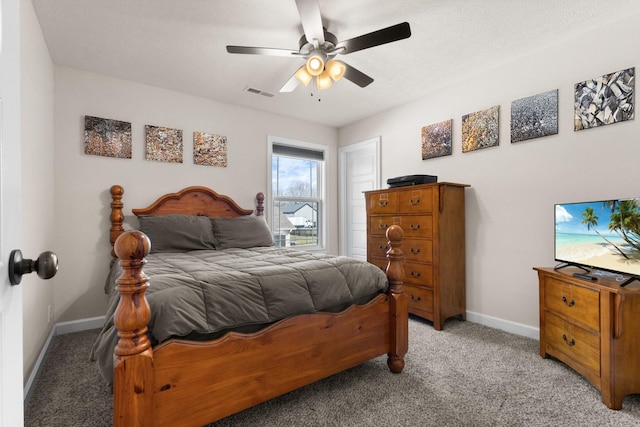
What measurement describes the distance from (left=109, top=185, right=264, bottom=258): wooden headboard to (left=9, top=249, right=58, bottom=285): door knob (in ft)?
8.72

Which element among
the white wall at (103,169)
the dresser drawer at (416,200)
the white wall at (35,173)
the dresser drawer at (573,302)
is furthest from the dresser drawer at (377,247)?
the white wall at (35,173)

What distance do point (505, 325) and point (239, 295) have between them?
2.54 m

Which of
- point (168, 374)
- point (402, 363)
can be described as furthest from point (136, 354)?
point (402, 363)

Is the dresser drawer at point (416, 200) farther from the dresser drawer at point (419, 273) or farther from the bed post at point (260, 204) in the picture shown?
the bed post at point (260, 204)

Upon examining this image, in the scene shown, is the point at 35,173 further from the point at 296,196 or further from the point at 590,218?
the point at 590,218

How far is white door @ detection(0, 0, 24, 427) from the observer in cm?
58

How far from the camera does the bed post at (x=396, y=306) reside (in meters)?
2.03

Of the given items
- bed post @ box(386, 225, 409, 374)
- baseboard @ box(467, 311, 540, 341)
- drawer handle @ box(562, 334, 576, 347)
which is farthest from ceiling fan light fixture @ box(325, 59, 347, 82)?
baseboard @ box(467, 311, 540, 341)

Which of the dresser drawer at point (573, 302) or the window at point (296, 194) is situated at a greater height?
the window at point (296, 194)

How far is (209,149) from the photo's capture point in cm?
363

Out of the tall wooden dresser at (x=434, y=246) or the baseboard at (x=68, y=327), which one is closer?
the baseboard at (x=68, y=327)

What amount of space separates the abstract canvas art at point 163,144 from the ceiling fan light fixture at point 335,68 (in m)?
1.98

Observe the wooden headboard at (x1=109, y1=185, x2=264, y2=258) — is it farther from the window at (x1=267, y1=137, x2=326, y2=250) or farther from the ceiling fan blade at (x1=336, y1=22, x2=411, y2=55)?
the ceiling fan blade at (x1=336, y1=22, x2=411, y2=55)

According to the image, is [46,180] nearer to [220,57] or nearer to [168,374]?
[220,57]
